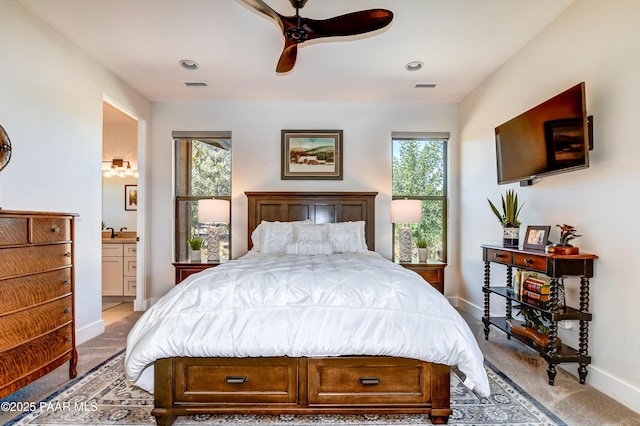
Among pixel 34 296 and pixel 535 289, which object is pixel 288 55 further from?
pixel 535 289

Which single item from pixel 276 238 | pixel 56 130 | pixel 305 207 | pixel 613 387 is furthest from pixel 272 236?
pixel 613 387

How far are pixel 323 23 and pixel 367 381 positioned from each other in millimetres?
2297

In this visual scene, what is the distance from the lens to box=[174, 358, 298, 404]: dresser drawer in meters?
1.88

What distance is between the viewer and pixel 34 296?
2.09 meters

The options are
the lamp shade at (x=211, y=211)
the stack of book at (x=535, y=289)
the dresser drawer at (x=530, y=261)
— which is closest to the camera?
the dresser drawer at (x=530, y=261)

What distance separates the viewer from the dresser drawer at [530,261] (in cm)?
243

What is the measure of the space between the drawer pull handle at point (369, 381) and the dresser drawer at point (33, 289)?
209cm

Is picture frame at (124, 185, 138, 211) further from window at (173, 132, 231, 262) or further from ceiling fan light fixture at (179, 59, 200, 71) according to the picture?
ceiling fan light fixture at (179, 59, 200, 71)

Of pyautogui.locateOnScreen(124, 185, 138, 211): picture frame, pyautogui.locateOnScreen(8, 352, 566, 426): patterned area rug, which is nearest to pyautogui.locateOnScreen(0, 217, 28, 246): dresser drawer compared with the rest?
pyautogui.locateOnScreen(8, 352, 566, 426): patterned area rug

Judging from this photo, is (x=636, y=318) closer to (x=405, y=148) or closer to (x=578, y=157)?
(x=578, y=157)

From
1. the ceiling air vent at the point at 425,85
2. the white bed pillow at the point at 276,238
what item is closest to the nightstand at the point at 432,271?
the white bed pillow at the point at 276,238

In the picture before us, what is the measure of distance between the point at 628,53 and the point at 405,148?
2.66 m

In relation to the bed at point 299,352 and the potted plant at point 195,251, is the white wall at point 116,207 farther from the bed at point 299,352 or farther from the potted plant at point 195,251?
the bed at point 299,352

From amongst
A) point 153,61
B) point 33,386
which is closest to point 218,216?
point 153,61
